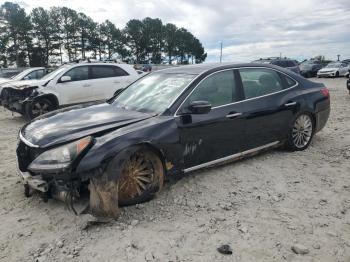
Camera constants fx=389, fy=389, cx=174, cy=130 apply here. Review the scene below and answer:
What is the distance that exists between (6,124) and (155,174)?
811cm

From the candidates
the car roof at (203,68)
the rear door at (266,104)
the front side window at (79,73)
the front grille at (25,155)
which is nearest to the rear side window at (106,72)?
the front side window at (79,73)

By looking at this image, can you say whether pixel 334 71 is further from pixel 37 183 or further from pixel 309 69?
pixel 37 183

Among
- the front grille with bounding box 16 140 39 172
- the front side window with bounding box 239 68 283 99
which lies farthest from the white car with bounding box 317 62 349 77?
the front grille with bounding box 16 140 39 172

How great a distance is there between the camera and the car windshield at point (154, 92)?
4910 mm

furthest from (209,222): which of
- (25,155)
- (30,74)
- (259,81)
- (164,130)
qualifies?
(30,74)

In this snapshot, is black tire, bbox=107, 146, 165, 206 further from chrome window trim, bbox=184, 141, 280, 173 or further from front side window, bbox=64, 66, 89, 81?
front side window, bbox=64, 66, 89, 81

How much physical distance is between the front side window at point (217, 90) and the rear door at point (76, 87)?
6.85 m

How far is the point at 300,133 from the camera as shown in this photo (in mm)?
6352

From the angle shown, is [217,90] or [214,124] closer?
[214,124]

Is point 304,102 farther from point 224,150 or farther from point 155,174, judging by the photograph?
point 155,174

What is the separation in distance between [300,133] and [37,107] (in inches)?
291

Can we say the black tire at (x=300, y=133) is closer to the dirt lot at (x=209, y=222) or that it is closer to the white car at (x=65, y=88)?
the dirt lot at (x=209, y=222)

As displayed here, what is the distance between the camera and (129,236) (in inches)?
146

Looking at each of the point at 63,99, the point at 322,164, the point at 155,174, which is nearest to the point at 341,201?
the point at 322,164
